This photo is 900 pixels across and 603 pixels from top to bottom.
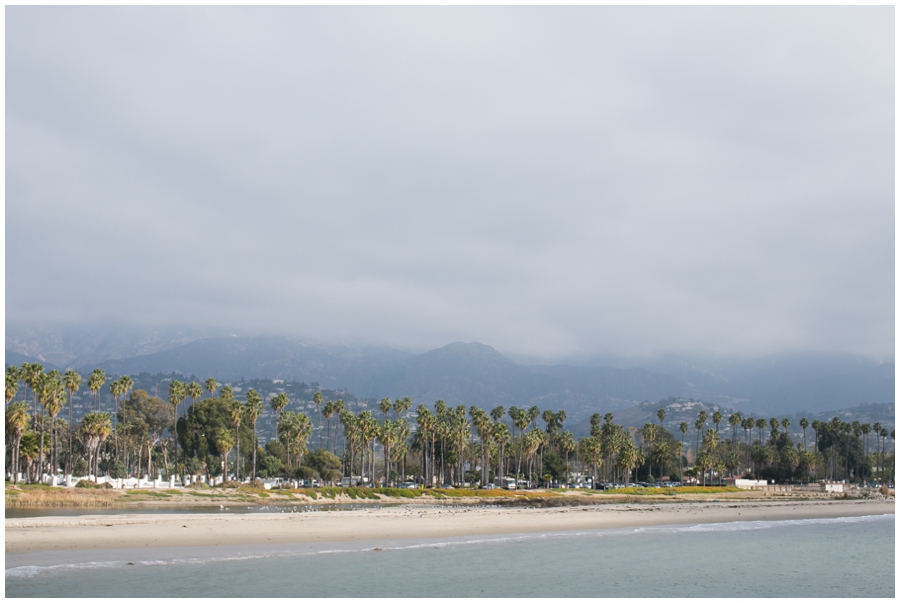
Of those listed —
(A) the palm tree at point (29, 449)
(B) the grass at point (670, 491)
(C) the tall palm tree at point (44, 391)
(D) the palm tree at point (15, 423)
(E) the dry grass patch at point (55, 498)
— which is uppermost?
(C) the tall palm tree at point (44, 391)

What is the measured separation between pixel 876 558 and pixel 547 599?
31284 millimetres

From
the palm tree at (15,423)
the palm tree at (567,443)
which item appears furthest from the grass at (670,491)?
the palm tree at (15,423)

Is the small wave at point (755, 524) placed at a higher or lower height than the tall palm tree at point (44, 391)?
lower

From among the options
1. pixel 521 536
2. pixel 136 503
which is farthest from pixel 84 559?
pixel 136 503

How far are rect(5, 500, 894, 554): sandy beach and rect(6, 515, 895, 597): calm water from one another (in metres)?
3.77

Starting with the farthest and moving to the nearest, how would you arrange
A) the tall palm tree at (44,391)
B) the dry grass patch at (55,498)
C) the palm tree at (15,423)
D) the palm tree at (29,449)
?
the palm tree at (29,449)
the tall palm tree at (44,391)
the palm tree at (15,423)
the dry grass patch at (55,498)

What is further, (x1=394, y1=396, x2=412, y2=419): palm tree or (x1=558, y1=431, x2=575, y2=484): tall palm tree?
(x1=394, y1=396, x2=412, y2=419): palm tree

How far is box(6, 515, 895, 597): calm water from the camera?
103 ft

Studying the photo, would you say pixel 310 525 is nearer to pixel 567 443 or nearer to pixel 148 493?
pixel 148 493

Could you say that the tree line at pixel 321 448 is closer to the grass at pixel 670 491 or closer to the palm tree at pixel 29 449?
the palm tree at pixel 29 449

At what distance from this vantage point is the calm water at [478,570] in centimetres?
3141

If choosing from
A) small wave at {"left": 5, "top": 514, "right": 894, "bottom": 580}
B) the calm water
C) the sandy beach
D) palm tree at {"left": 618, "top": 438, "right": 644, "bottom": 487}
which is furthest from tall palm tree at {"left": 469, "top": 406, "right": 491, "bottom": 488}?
the calm water

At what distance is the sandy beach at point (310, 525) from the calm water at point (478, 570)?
377cm

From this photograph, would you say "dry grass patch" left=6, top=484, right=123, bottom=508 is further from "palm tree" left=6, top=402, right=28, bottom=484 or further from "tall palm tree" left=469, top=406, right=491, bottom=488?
"tall palm tree" left=469, top=406, right=491, bottom=488
